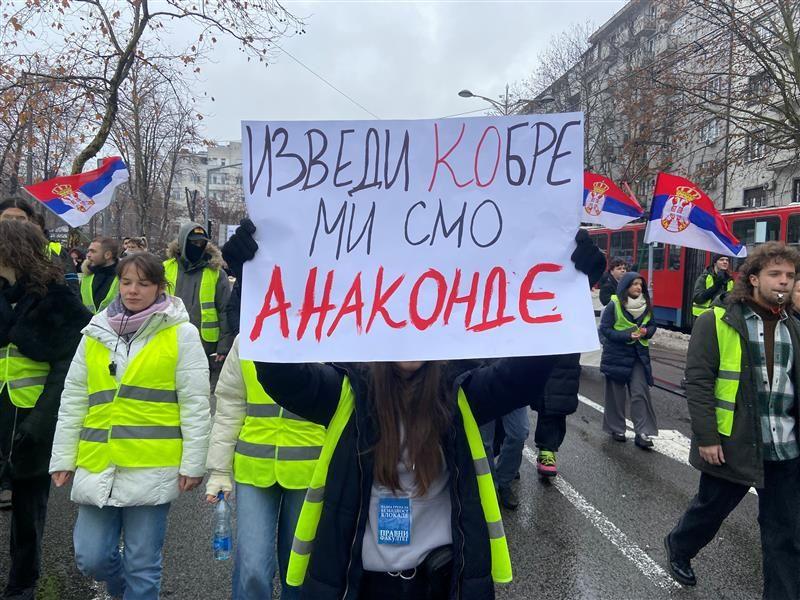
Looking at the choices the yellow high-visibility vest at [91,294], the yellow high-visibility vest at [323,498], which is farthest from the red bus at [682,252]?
the yellow high-visibility vest at [323,498]

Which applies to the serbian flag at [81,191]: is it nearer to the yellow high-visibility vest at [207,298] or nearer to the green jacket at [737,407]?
the yellow high-visibility vest at [207,298]

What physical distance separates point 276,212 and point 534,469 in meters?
4.42

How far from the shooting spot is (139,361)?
8.86 ft

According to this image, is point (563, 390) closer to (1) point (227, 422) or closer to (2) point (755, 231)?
(1) point (227, 422)

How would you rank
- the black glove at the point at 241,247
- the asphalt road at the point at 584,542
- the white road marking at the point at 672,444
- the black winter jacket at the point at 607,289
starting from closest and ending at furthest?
the black glove at the point at 241,247, the asphalt road at the point at 584,542, the white road marking at the point at 672,444, the black winter jacket at the point at 607,289

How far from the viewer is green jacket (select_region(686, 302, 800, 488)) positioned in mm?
3088

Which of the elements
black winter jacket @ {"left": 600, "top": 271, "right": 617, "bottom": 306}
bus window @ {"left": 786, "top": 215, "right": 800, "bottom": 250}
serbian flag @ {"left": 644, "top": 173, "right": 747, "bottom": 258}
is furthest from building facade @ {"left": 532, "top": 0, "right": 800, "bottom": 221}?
serbian flag @ {"left": 644, "top": 173, "right": 747, "bottom": 258}

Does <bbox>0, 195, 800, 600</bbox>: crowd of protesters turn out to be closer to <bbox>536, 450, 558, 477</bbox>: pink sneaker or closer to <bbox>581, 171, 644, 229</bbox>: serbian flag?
<bbox>536, 450, 558, 477</bbox>: pink sneaker

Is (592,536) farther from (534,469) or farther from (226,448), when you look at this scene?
(226,448)

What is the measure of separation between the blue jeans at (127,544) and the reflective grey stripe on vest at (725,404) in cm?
287

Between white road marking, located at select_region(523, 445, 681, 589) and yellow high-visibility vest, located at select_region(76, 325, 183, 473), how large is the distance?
280cm

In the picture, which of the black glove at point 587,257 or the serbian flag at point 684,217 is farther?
the serbian flag at point 684,217

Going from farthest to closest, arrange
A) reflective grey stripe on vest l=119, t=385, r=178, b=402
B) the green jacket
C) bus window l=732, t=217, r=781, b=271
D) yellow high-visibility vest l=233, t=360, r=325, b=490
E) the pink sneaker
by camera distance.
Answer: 1. bus window l=732, t=217, r=781, b=271
2. the pink sneaker
3. the green jacket
4. reflective grey stripe on vest l=119, t=385, r=178, b=402
5. yellow high-visibility vest l=233, t=360, r=325, b=490

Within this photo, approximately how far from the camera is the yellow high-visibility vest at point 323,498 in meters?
1.85
